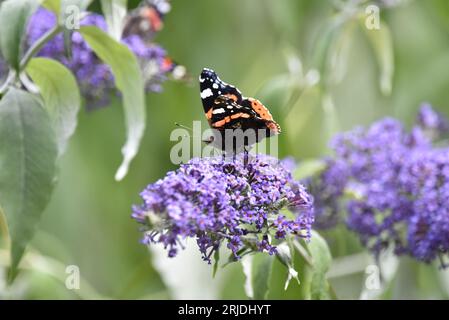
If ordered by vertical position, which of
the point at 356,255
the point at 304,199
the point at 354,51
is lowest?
the point at 304,199

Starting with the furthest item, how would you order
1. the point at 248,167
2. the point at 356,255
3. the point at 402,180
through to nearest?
1. the point at 356,255
2. the point at 402,180
3. the point at 248,167

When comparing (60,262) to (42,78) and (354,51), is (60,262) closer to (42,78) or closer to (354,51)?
(42,78)

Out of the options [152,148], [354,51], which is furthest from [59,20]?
[354,51]

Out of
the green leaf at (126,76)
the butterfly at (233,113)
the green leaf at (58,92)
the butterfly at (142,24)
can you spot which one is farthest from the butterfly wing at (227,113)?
the butterfly at (142,24)

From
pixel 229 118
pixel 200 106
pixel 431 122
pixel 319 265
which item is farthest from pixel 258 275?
pixel 200 106

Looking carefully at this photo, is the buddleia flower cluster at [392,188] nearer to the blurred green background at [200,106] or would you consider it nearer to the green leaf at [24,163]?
the blurred green background at [200,106]

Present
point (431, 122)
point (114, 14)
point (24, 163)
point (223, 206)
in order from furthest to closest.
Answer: point (431, 122)
point (114, 14)
point (24, 163)
point (223, 206)

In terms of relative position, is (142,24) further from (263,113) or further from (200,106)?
(200,106)
